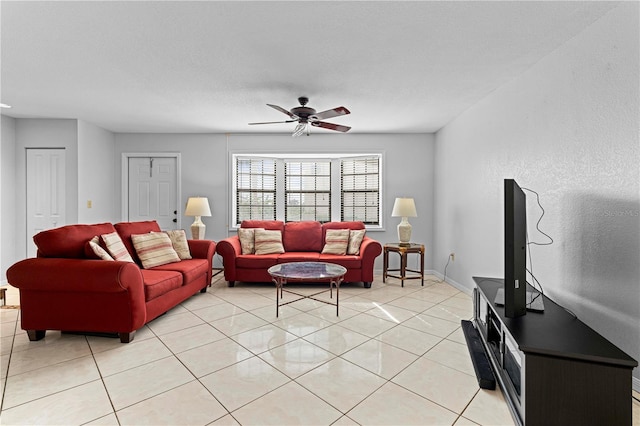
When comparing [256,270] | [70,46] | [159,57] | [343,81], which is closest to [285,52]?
[343,81]

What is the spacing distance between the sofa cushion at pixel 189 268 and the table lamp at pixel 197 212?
1.15 metres

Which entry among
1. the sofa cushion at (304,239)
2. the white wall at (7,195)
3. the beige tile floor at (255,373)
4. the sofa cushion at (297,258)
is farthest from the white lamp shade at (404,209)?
the white wall at (7,195)

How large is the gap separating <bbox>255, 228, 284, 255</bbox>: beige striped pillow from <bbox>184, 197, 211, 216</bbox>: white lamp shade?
980 millimetres

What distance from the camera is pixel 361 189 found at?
5.57 metres

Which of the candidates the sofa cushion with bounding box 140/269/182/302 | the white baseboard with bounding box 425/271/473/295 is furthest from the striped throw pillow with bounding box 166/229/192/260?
the white baseboard with bounding box 425/271/473/295

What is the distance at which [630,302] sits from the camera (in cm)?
188

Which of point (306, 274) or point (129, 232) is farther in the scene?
point (129, 232)

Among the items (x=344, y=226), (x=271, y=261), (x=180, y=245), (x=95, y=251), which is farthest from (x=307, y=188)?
(x=95, y=251)

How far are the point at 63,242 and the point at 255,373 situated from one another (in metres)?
2.04

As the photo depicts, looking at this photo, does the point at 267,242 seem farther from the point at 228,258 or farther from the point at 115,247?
the point at 115,247

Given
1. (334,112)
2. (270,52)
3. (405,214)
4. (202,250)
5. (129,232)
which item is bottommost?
(202,250)

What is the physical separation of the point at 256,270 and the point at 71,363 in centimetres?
228

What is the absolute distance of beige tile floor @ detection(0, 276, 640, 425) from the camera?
1636 millimetres

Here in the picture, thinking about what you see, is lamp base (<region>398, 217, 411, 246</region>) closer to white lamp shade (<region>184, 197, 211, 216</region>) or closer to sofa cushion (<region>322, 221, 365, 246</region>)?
sofa cushion (<region>322, 221, 365, 246</region>)
